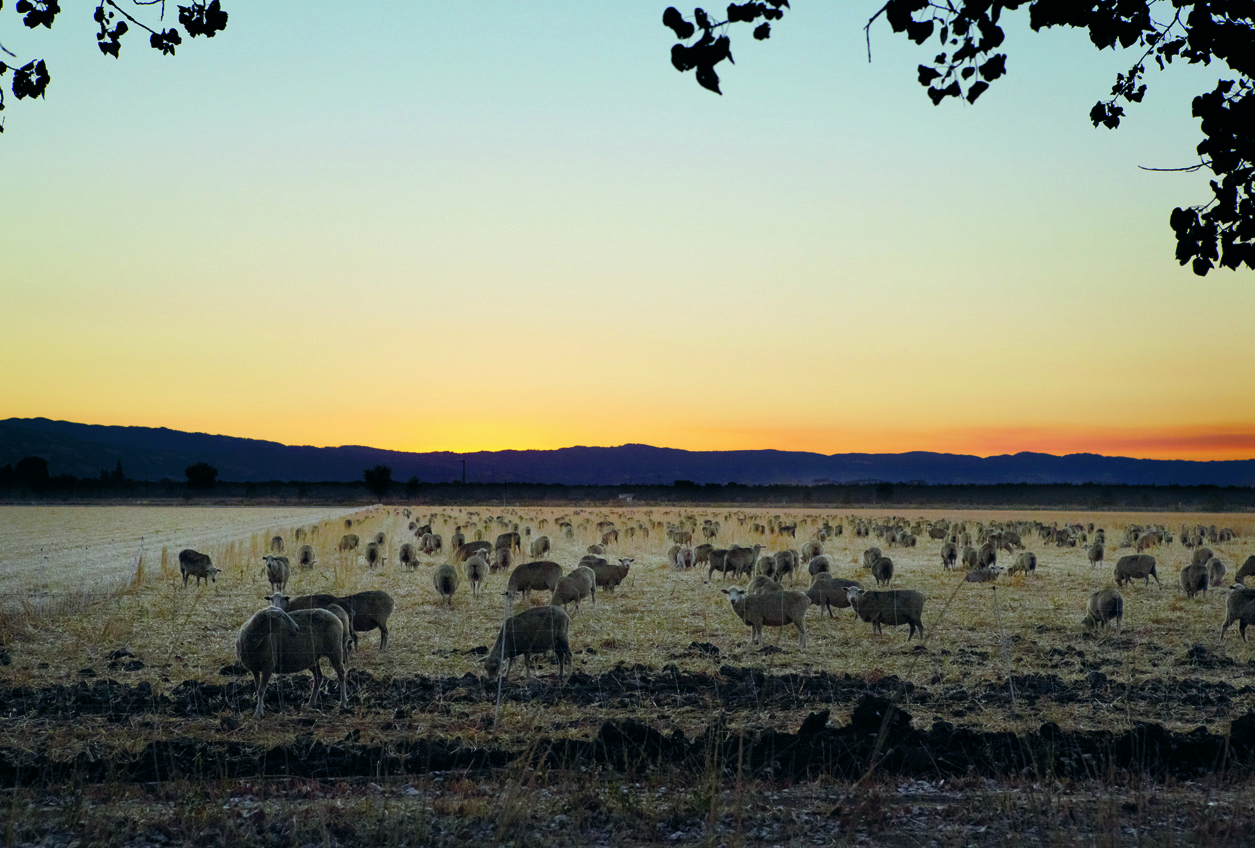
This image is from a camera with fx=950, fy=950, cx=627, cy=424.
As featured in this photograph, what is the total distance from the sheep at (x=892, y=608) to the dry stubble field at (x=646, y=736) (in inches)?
12.6

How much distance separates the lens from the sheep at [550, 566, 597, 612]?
1714 cm

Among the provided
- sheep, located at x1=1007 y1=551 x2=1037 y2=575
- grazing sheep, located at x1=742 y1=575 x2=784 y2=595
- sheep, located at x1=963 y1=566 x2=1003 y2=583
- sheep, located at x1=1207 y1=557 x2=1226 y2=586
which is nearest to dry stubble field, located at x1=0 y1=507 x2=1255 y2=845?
grazing sheep, located at x1=742 y1=575 x2=784 y2=595

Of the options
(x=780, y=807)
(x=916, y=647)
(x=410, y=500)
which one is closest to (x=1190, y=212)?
(x=780, y=807)

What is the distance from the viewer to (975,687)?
10.9m

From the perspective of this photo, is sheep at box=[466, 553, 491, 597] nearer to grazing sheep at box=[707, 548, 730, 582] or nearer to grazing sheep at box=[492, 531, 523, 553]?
grazing sheep at box=[707, 548, 730, 582]

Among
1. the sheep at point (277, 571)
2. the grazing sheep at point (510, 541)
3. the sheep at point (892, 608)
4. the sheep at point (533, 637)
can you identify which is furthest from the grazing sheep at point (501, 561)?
the sheep at point (533, 637)

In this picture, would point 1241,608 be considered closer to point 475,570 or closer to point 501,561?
point 475,570

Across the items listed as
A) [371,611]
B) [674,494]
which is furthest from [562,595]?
[674,494]

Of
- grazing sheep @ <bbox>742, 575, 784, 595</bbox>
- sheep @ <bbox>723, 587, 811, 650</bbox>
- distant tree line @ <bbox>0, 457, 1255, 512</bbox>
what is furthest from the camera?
distant tree line @ <bbox>0, 457, 1255, 512</bbox>

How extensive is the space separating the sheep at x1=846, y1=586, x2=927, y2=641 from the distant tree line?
80.3 meters

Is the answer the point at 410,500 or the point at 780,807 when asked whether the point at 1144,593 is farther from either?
the point at 410,500

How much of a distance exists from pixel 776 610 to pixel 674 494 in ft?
370

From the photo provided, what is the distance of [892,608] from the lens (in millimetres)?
14977

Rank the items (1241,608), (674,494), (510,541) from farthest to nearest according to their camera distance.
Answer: (674,494)
(510,541)
(1241,608)
